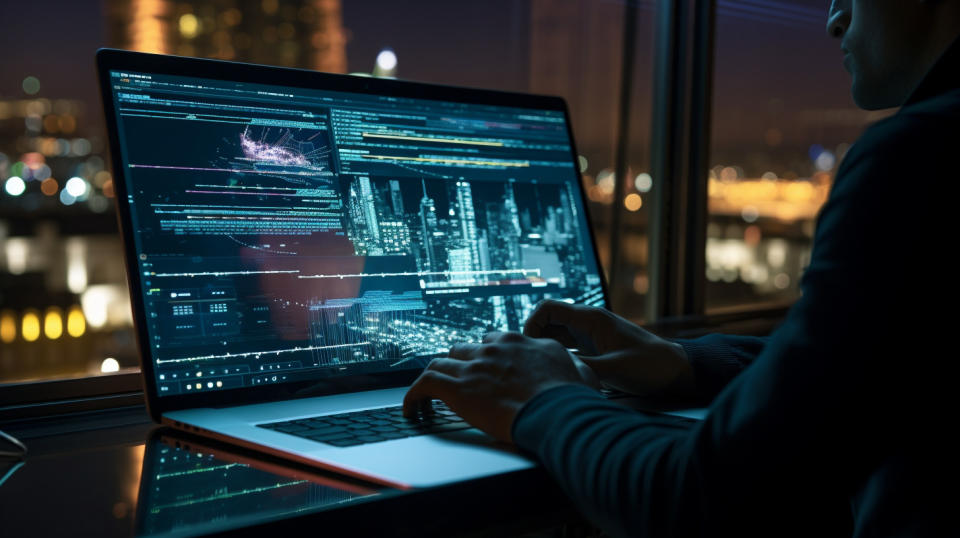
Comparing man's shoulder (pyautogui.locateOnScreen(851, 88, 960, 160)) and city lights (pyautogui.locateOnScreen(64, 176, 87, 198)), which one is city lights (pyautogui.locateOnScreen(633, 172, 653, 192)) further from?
man's shoulder (pyautogui.locateOnScreen(851, 88, 960, 160))

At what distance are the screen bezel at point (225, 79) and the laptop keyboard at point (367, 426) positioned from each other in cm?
10

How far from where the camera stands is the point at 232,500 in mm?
616

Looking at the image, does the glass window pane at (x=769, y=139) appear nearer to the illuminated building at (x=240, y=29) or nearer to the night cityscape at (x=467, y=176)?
the night cityscape at (x=467, y=176)

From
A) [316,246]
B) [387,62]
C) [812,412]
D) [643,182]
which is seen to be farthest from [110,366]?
[643,182]

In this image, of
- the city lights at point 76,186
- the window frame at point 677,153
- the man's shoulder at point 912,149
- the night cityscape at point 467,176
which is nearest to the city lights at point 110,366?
the night cityscape at point 467,176

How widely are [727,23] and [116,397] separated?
1837mm

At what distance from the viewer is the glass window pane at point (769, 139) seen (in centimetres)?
226

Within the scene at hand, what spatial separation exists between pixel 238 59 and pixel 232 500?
2.58ft

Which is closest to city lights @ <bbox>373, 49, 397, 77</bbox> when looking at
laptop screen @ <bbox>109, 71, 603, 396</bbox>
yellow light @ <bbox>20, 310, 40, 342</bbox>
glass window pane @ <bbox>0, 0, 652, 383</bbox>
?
glass window pane @ <bbox>0, 0, 652, 383</bbox>

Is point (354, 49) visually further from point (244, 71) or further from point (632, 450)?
point (632, 450)

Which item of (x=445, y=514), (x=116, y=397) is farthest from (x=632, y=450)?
(x=116, y=397)

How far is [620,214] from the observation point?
7.23 feet

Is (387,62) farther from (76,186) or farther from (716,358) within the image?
(716,358)

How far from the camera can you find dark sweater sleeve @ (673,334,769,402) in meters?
0.98
